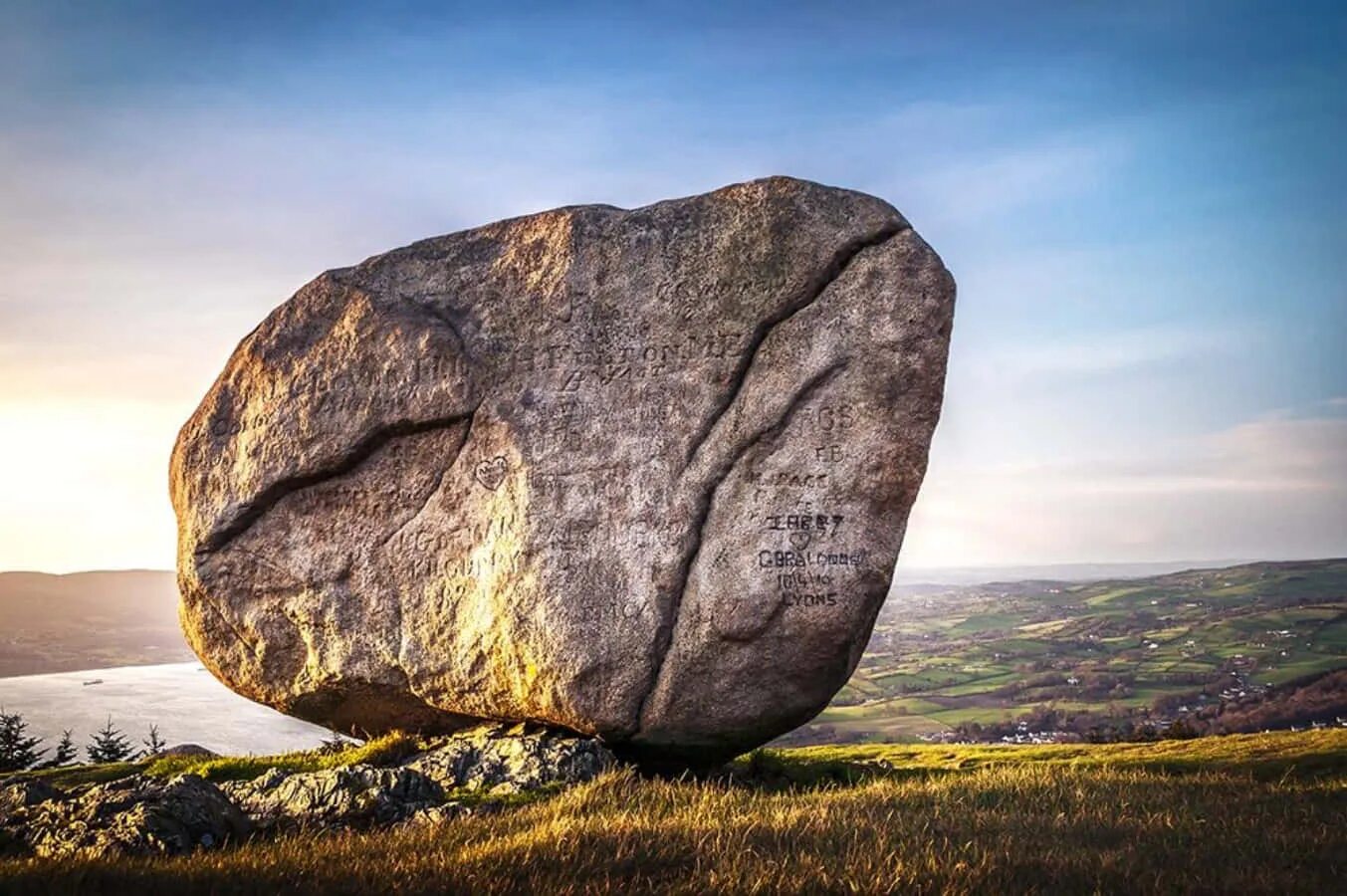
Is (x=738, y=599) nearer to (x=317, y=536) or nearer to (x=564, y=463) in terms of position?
(x=564, y=463)

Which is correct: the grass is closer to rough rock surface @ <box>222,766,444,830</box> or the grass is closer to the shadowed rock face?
rough rock surface @ <box>222,766,444,830</box>

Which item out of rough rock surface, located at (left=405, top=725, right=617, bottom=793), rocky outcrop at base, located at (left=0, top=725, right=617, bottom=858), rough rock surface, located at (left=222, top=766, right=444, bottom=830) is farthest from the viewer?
rough rock surface, located at (left=405, top=725, right=617, bottom=793)

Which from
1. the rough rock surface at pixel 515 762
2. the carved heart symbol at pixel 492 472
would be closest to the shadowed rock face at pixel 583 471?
the carved heart symbol at pixel 492 472

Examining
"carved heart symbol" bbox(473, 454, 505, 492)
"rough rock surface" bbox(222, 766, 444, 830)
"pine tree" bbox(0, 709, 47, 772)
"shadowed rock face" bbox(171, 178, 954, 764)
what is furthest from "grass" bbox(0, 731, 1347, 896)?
"pine tree" bbox(0, 709, 47, 772)

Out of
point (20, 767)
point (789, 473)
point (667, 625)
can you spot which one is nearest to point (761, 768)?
point (667, 625)

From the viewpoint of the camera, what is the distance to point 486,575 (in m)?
13.8

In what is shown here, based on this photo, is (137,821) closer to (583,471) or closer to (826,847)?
(826,847)

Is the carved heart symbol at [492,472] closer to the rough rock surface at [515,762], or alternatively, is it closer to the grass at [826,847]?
the rough rock surface at [515,762]

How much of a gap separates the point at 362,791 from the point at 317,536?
4.78 m

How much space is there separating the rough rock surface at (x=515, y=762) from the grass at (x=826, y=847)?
40.7 inches

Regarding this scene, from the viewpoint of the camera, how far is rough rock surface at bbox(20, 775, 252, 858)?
8.80 m

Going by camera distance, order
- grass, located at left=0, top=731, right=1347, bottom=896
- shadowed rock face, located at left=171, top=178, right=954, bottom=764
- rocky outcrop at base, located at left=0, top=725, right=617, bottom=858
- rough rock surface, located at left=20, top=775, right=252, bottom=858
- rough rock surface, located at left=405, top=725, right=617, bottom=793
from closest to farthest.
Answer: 1. grass, located at left=0, top=731, right=1347, bottom=896
2. rough rock surface, located at left=20, top=775, right=252, bottom=858
3. rocky outcrop at base, located at left=0, top=725, right=617, bottom=858
4. rough rock surface, located at left=405, top=725, right=617, bottom=793
5. shadowed rock face, located at left=171, top=178, right=954, bottom=764

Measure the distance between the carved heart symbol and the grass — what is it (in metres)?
4.14

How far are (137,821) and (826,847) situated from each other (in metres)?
5.61
